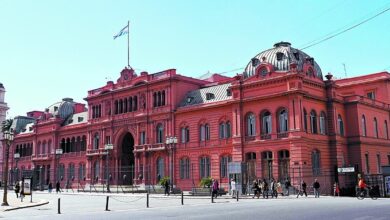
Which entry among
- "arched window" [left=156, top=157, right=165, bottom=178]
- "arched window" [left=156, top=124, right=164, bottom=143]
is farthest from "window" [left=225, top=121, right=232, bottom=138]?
"arched window" [left=156, top=157, right=165, bottom=178]

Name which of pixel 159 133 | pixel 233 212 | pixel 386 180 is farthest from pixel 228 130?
pixel 233 212

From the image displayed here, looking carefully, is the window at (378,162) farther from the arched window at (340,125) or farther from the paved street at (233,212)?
the paved street at (233,212)

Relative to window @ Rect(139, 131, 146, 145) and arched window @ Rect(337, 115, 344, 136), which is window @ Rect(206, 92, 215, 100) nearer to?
window @ Rect(139, 131, 146, 145)

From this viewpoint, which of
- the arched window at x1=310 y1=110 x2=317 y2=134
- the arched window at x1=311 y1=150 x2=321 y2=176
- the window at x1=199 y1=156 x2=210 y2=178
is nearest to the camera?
the arched window at x1=311 y1=150 x2=321 y2=176

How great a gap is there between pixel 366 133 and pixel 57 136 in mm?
51128

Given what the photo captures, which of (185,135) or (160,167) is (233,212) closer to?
(185,135)

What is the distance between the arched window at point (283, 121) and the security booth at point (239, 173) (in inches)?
229

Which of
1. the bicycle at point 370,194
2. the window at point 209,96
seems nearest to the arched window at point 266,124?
the window at point 209,96

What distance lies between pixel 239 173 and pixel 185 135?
15267mm

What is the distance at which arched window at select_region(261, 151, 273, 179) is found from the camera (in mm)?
47219

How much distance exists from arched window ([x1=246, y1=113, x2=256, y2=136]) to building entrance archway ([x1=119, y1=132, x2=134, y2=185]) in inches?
831

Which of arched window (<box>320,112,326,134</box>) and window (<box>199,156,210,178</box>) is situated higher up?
arched window (<box>320,112,326,134</box>)

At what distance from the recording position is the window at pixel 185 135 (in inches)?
2219

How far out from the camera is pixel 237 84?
1980 inches
